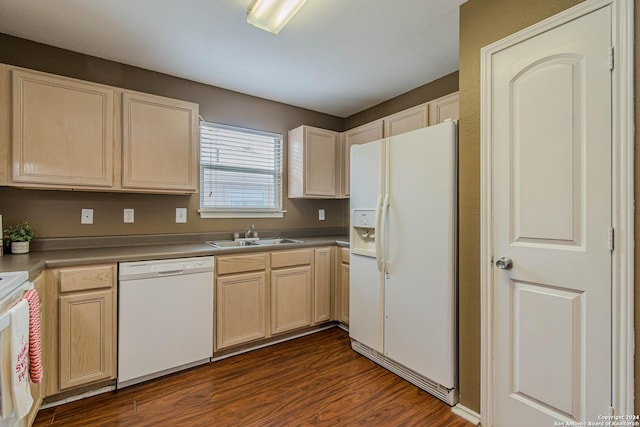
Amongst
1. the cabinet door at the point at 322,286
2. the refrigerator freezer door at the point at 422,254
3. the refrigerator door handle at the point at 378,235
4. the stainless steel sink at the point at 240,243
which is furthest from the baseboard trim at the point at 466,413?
the stainless steel sink at the point at 240,243

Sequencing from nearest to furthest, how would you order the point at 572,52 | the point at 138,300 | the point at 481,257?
the point at 572,52 < the point at 481,257 < the point at 138,300

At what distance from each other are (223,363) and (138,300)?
0.84m

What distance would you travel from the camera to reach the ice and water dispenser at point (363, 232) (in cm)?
245

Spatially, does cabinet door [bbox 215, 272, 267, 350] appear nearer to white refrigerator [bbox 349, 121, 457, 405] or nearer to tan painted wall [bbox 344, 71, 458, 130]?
white refrigerator [bbox 349, 121, 457, 405]

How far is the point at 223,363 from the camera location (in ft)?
7.92

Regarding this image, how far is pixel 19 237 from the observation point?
205 cm

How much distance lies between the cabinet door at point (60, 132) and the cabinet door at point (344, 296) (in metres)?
2.10

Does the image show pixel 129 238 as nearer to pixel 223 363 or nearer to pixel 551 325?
pixel 223 363

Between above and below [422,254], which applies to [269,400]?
below

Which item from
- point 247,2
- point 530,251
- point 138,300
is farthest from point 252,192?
point 530,251

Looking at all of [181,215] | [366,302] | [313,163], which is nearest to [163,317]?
[181,215]

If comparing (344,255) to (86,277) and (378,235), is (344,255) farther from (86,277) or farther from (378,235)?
(86,277)

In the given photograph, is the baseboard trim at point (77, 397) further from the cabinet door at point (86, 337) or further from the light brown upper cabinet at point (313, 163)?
the light brown upper cabinet at point (313, 163)

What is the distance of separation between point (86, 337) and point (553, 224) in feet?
8.98
